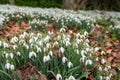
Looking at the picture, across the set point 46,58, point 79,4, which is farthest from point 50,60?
point 79,4

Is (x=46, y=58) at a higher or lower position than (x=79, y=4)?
higher

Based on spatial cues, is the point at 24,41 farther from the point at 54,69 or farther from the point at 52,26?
the point at 52,26

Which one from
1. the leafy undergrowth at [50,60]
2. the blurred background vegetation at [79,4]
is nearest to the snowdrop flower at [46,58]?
the leafy undergrowth at [50,60]

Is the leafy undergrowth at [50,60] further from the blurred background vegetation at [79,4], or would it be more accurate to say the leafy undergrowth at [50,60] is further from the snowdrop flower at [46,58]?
the blurred background vegetation at [79,4]

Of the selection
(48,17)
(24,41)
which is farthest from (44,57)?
(48,17)

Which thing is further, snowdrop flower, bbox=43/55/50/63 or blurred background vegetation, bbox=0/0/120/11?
blurred background vegetation, bbox=0/0/120/11

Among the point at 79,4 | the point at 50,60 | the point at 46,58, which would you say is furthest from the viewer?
the point at 79,4

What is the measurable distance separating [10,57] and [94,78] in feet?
3.11

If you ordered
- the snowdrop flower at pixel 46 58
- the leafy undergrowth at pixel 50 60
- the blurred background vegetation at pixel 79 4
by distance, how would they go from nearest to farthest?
1. the leafy undergrowth at pixel 50 60
2. the snowdrop flower at pixel 46 58
3. the blurred background vegetation at pixel 79 4

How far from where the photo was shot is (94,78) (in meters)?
4.31

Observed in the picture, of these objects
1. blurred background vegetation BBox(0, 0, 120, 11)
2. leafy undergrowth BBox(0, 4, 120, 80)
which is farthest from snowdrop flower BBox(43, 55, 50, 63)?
blurred background vegetation BBox(0, 0, 120, 11)


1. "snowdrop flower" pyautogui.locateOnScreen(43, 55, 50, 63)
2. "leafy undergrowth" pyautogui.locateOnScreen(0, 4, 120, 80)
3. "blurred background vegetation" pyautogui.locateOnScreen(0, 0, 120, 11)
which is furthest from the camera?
"blurred background vegetation" pyautogui.locateOnScreen(0, 0, 120, 11)

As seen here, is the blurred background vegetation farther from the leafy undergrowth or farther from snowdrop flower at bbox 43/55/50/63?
snowdrop flower at bbox 43/55/50/63

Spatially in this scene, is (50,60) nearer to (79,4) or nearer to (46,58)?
(46,58)
